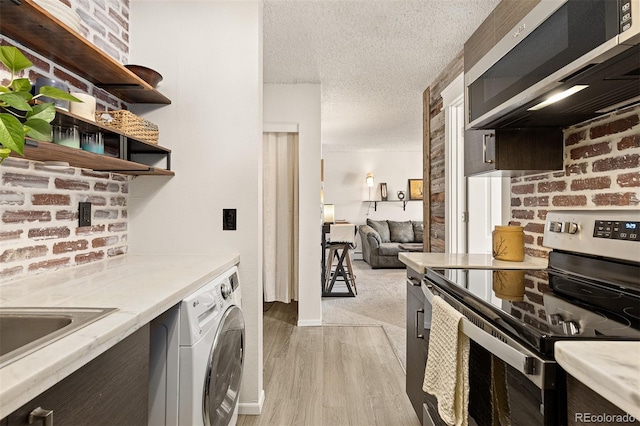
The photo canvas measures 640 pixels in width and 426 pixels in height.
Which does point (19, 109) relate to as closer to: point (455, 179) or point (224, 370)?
point (224, 370)

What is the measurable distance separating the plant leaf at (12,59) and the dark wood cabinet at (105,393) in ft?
2.10

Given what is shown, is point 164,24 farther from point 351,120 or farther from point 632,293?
point 351,120

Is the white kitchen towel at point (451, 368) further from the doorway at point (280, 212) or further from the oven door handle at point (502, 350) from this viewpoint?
the doorway at point (280, 212)

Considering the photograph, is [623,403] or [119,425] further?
[119,425]

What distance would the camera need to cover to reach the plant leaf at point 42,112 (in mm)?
763

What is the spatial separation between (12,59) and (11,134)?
20 cm

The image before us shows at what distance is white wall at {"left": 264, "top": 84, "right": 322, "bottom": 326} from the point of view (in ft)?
12.0

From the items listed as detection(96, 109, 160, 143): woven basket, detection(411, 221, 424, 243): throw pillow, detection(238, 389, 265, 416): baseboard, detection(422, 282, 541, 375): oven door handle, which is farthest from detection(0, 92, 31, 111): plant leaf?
detection(411, 221, 424, 243): throw pillow

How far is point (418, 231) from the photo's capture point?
757cm

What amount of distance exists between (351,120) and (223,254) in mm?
3670

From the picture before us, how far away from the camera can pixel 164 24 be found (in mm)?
2072

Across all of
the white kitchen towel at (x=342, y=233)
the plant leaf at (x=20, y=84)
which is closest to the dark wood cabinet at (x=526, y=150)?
the plant leaf at (x=20, y=84)

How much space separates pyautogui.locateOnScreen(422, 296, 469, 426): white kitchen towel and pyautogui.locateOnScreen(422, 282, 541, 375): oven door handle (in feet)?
0.17

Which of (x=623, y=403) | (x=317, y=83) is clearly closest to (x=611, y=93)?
(x=623, y=403)
